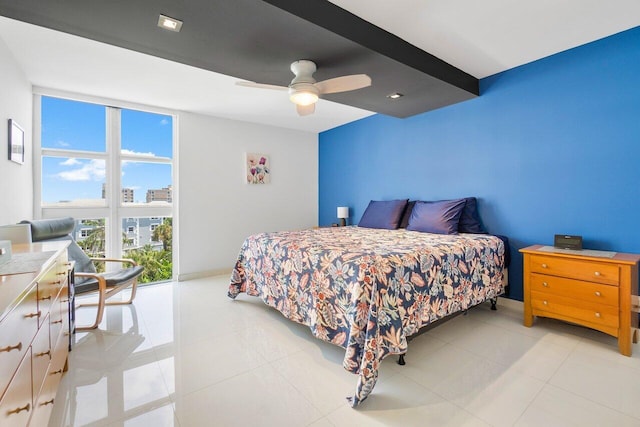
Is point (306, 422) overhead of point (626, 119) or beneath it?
beneath

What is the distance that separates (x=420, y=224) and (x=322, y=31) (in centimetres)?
226

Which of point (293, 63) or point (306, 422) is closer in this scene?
point (306, 422)

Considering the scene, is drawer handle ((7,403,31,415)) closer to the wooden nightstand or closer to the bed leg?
the bed leg

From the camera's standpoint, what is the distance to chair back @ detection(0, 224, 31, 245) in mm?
1924

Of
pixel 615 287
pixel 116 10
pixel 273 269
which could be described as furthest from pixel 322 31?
pixel 615 287

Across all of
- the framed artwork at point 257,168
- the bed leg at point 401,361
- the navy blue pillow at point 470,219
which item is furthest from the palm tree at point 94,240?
the navy blue pillow at point 470,219

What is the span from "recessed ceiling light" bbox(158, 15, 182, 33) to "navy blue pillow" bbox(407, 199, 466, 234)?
2.88m

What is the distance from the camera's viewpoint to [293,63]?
2350 mm

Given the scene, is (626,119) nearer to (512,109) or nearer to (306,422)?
(512,109)

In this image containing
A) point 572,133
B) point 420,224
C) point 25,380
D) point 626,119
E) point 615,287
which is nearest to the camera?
point 25,380

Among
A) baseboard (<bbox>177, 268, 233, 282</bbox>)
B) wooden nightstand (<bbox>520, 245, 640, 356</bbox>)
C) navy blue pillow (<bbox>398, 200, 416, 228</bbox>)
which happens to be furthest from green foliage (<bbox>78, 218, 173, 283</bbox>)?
wooden nightstand (<bbox>520, 245, 640, 356</bbox>)

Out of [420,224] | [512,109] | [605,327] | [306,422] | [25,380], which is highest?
[512,109]

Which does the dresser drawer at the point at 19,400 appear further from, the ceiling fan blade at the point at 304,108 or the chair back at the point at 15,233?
the ceiling fan blade at the point at 304,108

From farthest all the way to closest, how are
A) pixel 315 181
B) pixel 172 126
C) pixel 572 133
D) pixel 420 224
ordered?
pixel 315 181 < pixel 172 126 < pixel 420 224 < pixel 572 133
